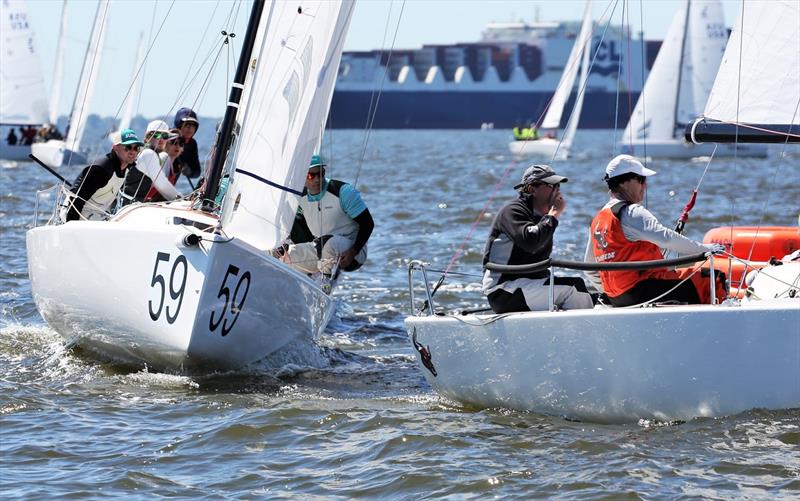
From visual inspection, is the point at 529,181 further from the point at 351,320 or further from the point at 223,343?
A: the point at 351,320

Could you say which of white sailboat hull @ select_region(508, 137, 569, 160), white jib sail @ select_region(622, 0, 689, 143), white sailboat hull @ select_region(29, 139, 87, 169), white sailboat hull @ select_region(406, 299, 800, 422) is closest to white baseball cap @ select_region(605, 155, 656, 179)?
white sailboat hull @ select_region(406, 299, 800, 422)

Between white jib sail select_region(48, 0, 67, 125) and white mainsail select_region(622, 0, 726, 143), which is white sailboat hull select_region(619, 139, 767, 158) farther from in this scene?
white jib sail select_region(48, 0, 67, 125)

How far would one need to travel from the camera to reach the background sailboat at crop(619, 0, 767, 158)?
111ft

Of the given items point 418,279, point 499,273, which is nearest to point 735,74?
point 499,273

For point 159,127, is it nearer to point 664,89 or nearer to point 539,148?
point 664,89

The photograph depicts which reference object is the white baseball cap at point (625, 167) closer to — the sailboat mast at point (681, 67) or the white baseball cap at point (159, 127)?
the white baseball cap at point (159, 127)

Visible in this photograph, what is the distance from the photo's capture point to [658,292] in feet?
18.0

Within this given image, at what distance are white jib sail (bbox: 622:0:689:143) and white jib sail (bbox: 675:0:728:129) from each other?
30 centimetres

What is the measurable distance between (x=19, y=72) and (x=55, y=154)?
189 centimetres

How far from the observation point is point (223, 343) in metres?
6.47

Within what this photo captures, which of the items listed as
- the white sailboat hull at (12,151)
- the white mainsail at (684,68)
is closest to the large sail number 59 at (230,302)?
the white sailboat hull at (12,151)

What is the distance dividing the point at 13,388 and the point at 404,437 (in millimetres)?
2004

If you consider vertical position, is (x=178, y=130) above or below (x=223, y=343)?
above

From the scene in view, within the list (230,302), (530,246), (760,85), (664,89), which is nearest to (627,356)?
(530,246)
